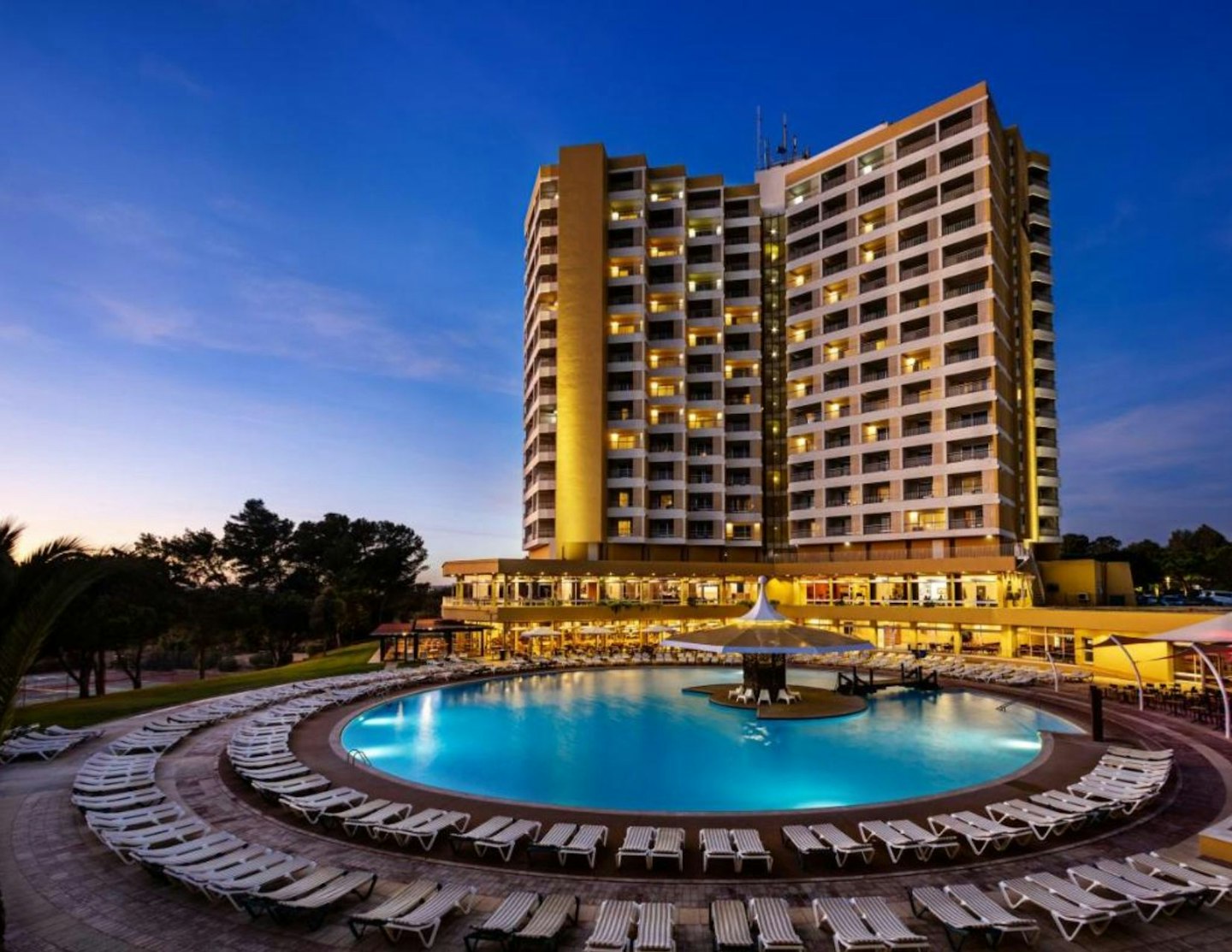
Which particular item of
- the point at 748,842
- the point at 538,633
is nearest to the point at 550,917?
the point at 748,842

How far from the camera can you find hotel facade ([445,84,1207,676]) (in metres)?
47.7

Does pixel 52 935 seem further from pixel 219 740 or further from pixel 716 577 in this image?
pixel 716 577

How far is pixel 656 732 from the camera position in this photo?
2436 cm

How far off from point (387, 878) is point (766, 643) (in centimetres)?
1803

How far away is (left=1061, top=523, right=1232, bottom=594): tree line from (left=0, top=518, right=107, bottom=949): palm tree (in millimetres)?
71366

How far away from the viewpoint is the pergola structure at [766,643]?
26562 millimetres

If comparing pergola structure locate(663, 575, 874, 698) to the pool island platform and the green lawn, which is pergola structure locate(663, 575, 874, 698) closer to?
the pool island platform

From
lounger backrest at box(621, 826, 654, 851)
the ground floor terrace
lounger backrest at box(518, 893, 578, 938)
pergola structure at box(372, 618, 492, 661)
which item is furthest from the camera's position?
the ground floor terrace

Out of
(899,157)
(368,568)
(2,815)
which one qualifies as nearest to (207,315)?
(368,568)

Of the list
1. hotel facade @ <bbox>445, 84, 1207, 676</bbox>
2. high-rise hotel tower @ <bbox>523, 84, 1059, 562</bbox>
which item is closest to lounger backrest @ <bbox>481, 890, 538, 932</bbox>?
hotel facade @ <bbox>445, 84, 1207, 676</bbox>

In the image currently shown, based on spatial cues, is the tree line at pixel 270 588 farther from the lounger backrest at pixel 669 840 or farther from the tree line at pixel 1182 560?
the tree line at pixel 1182 560

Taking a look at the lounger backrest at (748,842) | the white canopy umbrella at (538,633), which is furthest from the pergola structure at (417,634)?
the lounger backrest at (748,842)

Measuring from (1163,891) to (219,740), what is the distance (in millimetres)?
22828

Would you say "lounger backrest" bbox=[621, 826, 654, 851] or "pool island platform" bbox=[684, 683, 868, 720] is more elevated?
"lounger backrest" bbox=[621, 826, 654, 851]
